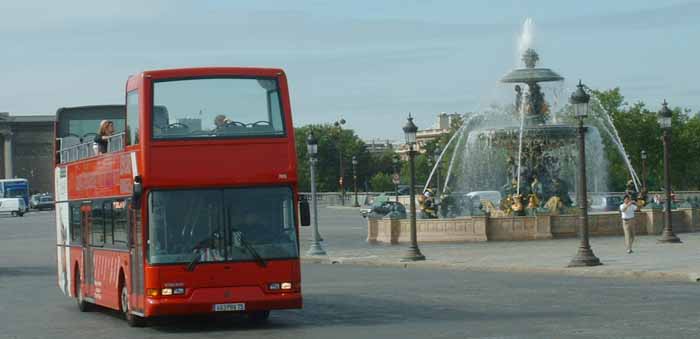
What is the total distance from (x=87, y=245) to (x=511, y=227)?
26009mm

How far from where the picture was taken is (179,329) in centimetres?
2016

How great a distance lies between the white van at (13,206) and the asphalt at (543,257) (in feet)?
262

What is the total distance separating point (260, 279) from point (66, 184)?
7.30 m

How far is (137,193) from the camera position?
18.8 m

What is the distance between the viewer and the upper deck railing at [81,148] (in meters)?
20.7

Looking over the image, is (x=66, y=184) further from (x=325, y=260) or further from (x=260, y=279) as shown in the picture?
(x=325, y=260)

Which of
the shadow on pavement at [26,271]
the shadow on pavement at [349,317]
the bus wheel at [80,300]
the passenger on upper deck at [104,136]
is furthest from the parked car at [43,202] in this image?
the shadow on pavement at [349,317]

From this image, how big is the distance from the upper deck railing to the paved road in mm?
2629

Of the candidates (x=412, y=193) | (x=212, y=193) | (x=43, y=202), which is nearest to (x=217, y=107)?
(x=212, y=193)

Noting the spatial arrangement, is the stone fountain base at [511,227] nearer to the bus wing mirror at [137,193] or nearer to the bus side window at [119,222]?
the bus side window at [119,222]

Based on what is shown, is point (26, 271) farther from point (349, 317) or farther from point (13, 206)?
point (13, 206)

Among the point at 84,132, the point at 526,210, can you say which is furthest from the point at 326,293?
the point at 526,210

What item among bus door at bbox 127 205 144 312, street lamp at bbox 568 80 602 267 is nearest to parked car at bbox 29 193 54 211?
street lamp at bbox 568 80 602 267

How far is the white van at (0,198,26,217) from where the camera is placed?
420 feet
